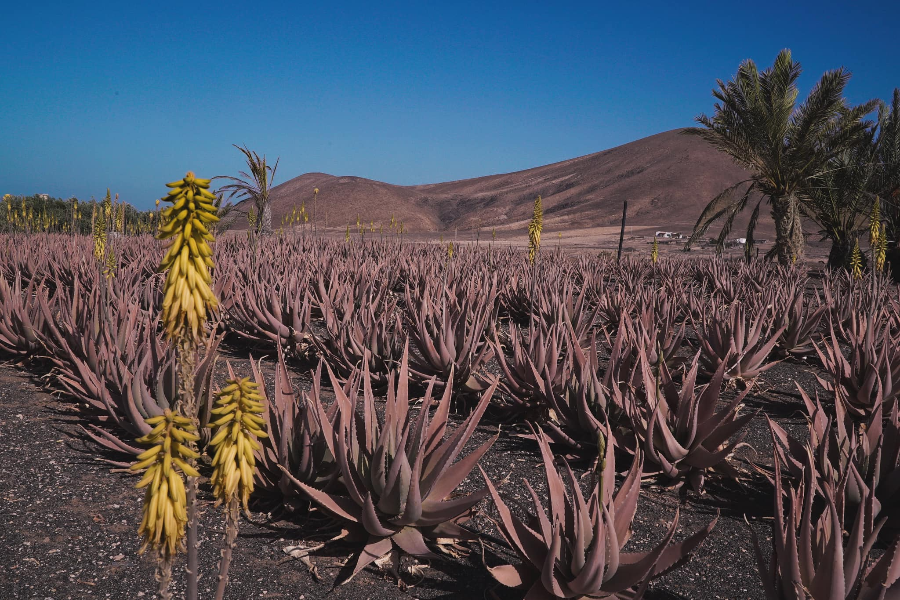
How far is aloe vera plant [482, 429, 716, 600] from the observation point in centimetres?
174

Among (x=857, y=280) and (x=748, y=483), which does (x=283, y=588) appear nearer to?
(x=748, y=483)

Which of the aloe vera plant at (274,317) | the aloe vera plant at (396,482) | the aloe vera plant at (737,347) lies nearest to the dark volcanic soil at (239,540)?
the aloe vera plant at (396,482)

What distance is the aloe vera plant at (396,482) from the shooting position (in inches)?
82.7

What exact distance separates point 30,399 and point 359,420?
2.43m

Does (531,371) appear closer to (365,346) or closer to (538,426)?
(538,426)

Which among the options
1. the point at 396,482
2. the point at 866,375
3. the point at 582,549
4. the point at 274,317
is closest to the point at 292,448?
the point at 396,482

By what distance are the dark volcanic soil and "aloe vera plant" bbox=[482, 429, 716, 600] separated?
0.15 m

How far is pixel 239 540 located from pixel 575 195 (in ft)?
257

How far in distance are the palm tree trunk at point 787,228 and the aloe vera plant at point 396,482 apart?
12.0 meters

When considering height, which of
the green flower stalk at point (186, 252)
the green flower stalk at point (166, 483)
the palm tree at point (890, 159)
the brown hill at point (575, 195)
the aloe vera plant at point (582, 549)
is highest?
the brown hill at point (575, 195)

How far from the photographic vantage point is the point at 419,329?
4.04 metres

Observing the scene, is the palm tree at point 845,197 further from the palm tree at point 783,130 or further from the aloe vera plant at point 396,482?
the aloe vera plant at point 396,482

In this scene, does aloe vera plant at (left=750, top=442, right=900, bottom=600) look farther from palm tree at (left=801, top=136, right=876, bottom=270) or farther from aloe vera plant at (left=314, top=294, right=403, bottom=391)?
palm tree at (left=801, top=136, right=876, bottom=270)

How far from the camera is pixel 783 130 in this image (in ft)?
38.0
